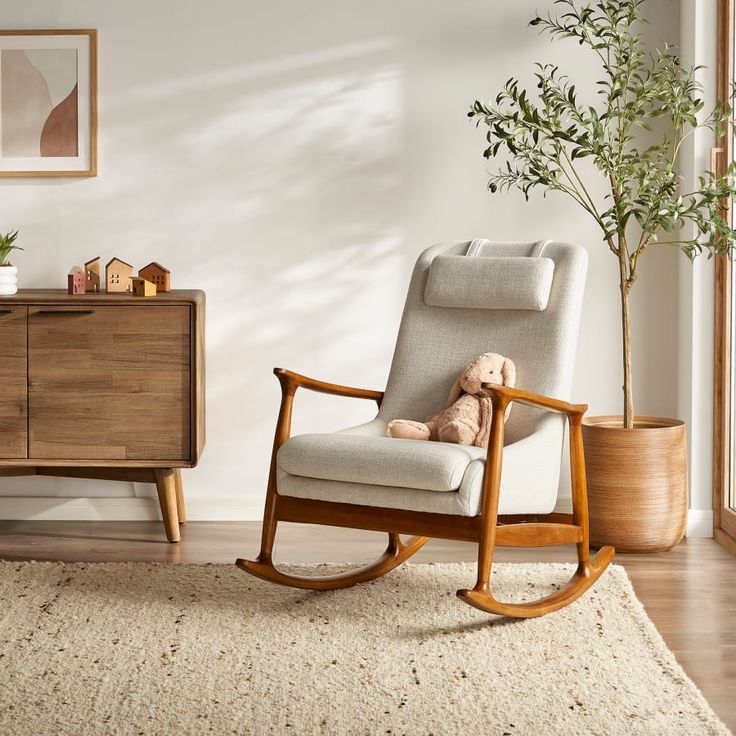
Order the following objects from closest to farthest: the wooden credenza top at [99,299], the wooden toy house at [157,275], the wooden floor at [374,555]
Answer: the wooden floor at [374,555] → the wooden credenza top at [99,299] → the wooden toy house at [157,275]

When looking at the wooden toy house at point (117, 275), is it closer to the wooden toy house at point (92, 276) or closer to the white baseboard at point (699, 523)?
the wooden toy house at point (92, 276)

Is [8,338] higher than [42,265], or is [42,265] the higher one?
[42,265]

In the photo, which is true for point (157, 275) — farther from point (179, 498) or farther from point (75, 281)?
point (179, 498)

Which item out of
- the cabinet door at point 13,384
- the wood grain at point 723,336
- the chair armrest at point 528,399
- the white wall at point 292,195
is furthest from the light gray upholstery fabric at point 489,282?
the cabinet door at point 13,384

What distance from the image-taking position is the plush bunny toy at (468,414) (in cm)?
279

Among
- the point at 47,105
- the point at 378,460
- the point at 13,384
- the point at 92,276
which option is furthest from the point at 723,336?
the point at 47,105

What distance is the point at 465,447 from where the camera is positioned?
2.58 metres

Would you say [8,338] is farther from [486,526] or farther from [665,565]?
[665,565]

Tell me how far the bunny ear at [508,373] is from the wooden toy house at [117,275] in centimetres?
152

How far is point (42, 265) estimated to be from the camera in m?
3.83

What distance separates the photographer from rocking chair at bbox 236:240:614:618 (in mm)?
2426

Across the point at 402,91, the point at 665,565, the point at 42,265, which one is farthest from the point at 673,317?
the point at 42,265

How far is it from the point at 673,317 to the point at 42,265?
2.47 metres

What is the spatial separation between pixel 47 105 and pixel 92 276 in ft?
2.36
